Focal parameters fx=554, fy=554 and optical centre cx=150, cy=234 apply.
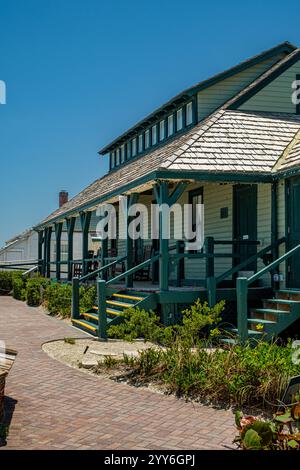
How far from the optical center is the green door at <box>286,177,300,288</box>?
12.6 metres

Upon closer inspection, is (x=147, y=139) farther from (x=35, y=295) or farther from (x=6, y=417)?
(x=6, y=417)

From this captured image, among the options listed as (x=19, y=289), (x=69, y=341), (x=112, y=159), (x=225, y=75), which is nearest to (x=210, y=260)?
(x=69, y=341)

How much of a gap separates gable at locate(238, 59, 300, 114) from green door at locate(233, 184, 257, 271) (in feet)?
10.4

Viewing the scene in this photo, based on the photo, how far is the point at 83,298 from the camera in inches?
652

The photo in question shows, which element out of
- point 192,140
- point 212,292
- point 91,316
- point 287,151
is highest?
point 192,140

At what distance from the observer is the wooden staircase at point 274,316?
11.0 meters

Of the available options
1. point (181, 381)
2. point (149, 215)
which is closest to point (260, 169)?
A: point (181, 381)

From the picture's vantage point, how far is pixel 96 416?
6.72m

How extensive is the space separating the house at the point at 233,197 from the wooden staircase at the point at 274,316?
0.07 feet

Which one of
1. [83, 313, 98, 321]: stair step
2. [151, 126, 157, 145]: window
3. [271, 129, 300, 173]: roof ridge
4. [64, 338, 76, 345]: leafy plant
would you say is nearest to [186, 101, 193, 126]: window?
[151, 126, 157, 145]: window

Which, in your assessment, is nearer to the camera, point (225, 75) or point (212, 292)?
point (212, 292)

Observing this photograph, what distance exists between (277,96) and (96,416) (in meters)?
12.9

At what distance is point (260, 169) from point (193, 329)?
527 cm

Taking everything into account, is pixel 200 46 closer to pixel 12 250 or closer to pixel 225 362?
pixel 225 362
